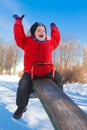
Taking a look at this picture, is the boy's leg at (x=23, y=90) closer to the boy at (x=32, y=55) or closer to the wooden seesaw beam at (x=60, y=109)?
the boy at (x=32, y=55)

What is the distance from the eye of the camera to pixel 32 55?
306cm

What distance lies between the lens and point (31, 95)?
311 cm

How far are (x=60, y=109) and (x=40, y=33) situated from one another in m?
1.36

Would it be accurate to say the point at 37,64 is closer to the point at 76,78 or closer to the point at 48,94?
the point at 48,94

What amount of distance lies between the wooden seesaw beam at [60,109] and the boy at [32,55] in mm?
185

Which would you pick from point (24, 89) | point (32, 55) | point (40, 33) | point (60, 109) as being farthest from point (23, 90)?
point (60, 109)

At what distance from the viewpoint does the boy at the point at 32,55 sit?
2960mm

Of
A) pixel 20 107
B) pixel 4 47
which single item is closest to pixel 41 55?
pixel 20 107

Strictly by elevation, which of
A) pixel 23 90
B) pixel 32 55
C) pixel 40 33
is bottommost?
pixel 23 90

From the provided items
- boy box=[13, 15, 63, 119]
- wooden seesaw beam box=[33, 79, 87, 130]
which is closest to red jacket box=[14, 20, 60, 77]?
boy box=[13, 15, 63, 119]

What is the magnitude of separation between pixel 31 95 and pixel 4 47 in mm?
30839

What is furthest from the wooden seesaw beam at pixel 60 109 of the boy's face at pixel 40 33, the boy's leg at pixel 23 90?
the boy's face at pixel 40 33

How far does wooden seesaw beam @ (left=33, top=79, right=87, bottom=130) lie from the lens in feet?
5.49

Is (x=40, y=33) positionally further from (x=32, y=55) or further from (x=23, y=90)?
(x=23, y=90)
